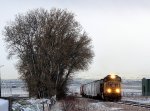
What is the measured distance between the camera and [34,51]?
55.7 meters

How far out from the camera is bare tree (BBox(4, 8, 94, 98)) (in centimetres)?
5441

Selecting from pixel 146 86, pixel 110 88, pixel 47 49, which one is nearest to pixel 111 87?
pixel 110 88

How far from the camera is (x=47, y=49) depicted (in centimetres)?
5425

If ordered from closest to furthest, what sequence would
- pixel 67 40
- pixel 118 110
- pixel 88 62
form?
1. pixel 118 110
2. pixel 67 40
3. pixel 88 62

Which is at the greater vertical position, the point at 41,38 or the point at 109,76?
the point at 41,38

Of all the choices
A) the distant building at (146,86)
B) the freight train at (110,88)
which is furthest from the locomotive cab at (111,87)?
the distant building at (146,86)

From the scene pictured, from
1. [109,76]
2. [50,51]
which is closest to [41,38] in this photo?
[50,51]

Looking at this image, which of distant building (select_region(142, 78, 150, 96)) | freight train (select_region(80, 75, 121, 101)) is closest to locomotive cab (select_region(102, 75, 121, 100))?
freight train (select_region(80, 75, 121, 101))

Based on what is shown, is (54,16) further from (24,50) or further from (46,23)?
(24,50)

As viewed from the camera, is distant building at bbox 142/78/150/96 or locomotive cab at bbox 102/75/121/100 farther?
distant building at bbox 142/78/150/96

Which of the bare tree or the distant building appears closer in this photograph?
the bare tree

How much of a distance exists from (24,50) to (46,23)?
4.55 m

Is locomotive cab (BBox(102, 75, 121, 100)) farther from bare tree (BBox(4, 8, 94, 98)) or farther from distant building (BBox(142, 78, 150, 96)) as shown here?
distant building (BBox(142, 78, 150, 96))

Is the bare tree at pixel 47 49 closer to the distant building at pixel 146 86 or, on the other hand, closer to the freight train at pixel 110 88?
the freight train at pixel 110 88
